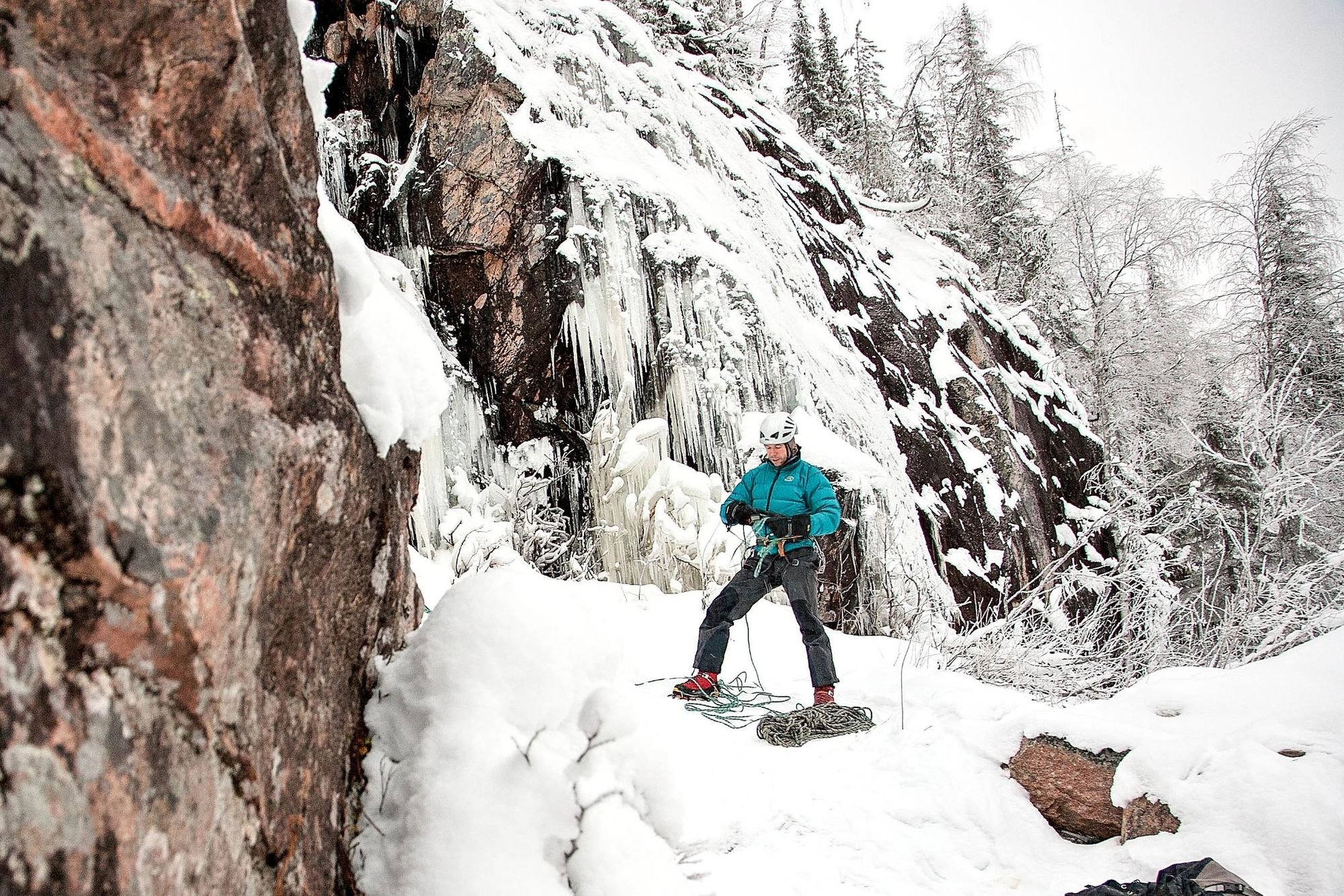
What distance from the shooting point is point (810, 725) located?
11.4ft

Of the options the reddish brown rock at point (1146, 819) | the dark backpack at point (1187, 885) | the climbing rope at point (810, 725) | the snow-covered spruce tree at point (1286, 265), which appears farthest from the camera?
the snow-covered spruce tree at point (1286, 265)

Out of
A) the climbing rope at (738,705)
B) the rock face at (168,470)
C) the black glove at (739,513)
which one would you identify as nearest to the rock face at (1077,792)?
the climbing rope at (738,705)

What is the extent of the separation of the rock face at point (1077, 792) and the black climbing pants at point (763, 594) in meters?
1.24

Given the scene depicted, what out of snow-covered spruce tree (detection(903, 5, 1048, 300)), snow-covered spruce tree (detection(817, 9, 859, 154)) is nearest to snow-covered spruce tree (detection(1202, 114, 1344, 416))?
snow-covered spruce tree (detection(903, 5, 1048, 300))

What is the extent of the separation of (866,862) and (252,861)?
6.18 feet

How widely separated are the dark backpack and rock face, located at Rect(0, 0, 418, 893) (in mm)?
1902

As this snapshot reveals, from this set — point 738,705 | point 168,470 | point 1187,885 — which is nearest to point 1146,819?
point 1187,885

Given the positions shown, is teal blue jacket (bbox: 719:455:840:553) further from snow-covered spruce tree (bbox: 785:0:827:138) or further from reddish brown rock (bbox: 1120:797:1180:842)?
snow-covered spruce tree (bbox: 785:0:827:138)

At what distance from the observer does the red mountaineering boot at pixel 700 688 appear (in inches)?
156

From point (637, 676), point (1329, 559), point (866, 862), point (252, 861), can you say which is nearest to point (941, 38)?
point (1329, 559)

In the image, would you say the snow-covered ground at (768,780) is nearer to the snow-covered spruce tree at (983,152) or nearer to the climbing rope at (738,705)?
the climbing rope at (738,705)

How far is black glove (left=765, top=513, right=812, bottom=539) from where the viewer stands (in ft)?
13.3

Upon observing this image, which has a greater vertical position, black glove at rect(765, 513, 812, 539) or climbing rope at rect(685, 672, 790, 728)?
black glove at rect(765, 513, 812, 539)

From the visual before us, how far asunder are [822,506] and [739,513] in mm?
479
